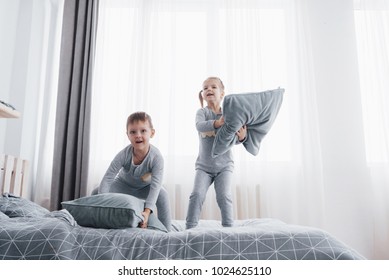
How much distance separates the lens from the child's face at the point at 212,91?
5.95 feet

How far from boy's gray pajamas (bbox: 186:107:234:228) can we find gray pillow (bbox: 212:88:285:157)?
23 cm

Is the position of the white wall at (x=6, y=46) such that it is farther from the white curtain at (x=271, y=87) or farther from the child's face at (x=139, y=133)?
the child's face at (x=139, y=133)

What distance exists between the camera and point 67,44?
2668 mm

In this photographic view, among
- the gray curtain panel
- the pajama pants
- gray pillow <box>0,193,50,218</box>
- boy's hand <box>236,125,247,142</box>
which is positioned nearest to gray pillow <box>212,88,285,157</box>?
boy's hand <box>236,125,247,142</box>

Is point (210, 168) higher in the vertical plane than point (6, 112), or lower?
lower

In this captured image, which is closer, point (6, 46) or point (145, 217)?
point (145, 217)

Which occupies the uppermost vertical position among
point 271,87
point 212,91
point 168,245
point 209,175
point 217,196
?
point 271,87

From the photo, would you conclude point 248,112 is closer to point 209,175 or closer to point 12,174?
point 209,175

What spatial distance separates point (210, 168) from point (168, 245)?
0.82m

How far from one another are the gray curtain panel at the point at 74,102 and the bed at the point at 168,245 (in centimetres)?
156

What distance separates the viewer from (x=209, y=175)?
1.74 m

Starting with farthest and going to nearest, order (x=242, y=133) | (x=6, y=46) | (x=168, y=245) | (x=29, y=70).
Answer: (x=29, y=70) → (x=6, y=46) → (x=242, y=133) → (x=168, y=245)

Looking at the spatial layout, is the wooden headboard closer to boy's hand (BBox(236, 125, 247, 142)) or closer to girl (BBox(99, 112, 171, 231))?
girl (BBox(99, 112, 171, 231))

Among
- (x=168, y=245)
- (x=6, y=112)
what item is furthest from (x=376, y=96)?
(x=6, y=112)
